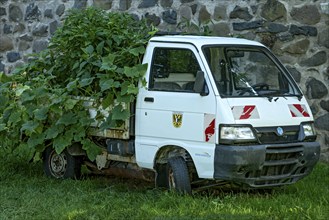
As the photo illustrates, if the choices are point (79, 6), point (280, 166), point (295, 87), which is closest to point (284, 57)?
point (295, 87)

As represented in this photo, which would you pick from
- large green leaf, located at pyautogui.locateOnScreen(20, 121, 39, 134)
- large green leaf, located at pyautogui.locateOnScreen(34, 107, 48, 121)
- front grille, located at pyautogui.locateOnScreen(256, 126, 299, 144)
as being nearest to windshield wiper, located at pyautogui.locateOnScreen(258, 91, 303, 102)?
front grille, located at pyautogui.locateOnScreen(256, 126, 299, 144)

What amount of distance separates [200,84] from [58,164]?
2813 mm

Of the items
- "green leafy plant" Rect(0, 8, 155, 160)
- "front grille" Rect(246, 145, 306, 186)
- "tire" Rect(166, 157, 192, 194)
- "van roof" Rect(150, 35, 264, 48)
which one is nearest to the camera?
"front grille" Rect(246, 145, 306, 186)

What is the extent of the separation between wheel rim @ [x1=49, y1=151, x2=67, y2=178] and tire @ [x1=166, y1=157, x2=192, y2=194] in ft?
6.68

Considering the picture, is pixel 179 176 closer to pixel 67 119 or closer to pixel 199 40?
pixel 199 40

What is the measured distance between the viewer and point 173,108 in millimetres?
8570

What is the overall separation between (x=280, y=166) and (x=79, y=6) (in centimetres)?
624

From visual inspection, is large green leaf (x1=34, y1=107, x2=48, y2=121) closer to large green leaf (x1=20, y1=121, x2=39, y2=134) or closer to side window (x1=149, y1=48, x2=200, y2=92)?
large green leaf (x1=20, y1=121, x2=39, y2=134)

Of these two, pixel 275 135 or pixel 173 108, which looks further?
pixel 173 108

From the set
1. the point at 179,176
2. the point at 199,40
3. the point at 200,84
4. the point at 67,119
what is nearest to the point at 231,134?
the point at 200,84

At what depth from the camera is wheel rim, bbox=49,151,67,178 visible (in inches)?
399

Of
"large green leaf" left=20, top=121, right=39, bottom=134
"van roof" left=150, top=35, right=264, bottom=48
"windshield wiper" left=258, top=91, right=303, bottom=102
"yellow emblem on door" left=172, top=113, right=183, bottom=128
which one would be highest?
"van roof" left=150, top=35, right=264, bottom=48

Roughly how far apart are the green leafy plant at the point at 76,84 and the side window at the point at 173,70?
0.60ft

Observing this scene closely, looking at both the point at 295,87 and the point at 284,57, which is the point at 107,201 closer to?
the point at 295,87
